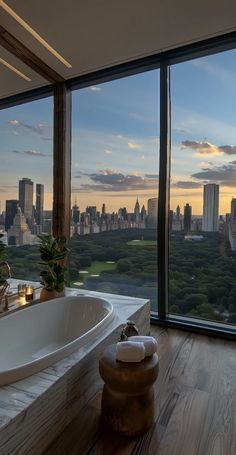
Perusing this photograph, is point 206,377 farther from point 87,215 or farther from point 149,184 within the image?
point 87,215

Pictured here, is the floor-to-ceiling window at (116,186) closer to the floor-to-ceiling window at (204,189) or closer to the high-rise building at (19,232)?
the floor-to-ceiling window at (204,189)

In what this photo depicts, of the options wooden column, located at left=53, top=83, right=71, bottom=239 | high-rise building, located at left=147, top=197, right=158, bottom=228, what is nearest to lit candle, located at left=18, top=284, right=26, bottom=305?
wooden column, located at left=53, top=83, right=71, bottom=239

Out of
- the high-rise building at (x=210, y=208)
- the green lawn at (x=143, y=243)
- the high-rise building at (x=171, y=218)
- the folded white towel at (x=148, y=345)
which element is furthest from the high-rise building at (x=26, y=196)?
the folded white towel at (x=148, y=345)

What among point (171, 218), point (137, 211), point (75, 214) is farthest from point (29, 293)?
point (171, 218)

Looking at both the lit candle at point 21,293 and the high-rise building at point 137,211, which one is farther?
the high-rise building at point 137,211

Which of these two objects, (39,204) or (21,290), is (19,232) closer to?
(39,204)
